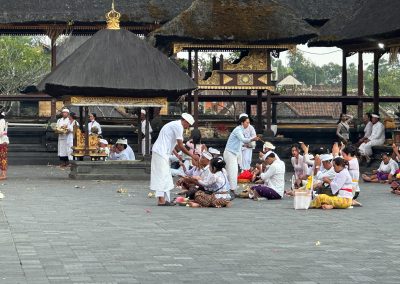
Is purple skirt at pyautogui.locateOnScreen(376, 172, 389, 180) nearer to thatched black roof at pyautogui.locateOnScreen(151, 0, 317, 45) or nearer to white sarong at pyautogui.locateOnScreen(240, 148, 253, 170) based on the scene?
white sarong at pyautogui.locateOnScreen(240, 148, 253, 170)

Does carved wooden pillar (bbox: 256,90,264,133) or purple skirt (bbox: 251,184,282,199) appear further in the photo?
carved wooden pillar (bbox: 256,90,264,133)

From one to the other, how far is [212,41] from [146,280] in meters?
19.5

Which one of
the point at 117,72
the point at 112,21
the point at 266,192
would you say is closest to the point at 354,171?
the point at 266,192

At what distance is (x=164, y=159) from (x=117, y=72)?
7.12m

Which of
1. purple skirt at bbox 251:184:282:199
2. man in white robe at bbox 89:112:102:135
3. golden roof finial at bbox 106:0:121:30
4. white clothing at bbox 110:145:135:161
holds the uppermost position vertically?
golden roof finial at bbox 106:0:121:30

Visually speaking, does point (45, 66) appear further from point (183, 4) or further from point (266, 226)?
point (266, 226)

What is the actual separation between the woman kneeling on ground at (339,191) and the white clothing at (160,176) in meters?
2.28

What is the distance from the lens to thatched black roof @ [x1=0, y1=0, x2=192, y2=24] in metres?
32.1

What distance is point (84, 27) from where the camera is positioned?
32844 millimetres

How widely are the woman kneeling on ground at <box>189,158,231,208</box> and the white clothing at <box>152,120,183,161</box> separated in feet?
2.29

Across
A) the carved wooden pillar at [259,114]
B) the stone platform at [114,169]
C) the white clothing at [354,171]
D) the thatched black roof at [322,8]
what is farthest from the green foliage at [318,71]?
the white clothing at [354,171]

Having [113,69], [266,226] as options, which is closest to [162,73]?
[113,69]

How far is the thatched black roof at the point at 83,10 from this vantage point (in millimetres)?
32062

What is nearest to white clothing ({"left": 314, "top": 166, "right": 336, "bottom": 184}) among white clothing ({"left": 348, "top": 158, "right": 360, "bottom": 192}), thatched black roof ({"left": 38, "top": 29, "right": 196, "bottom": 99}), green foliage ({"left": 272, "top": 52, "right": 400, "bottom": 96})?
white clothing ({"left": 348, "top": 158, "right": 360, "bottom": 192})
